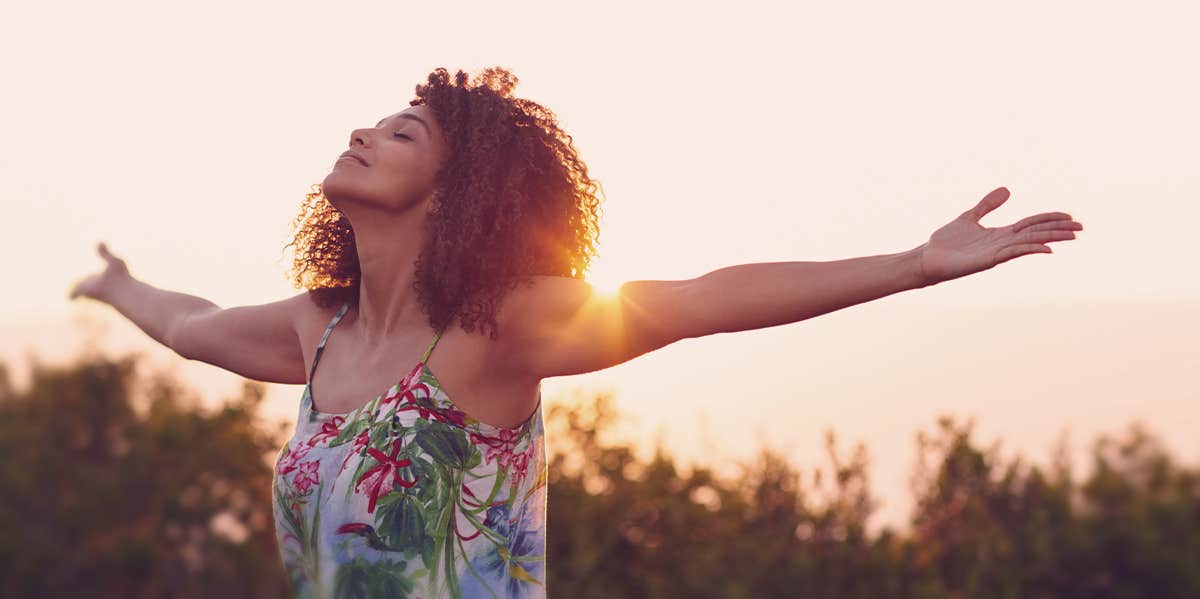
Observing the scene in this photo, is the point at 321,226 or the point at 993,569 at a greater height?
the point at 321,226

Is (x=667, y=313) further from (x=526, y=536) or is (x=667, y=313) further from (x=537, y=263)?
(x=526, y=536)

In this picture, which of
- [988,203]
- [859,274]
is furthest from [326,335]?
[988,203]

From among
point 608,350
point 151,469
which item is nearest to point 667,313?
point 608,350

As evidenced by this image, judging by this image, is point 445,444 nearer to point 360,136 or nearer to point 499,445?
point 499,445

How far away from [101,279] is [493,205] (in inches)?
80.5

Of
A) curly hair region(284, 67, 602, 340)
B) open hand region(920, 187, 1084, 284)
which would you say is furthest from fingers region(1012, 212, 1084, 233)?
curly hair region(284, 67, 602, 340)

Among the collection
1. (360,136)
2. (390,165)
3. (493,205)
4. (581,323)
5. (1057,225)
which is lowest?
(581,323)

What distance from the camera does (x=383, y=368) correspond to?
3295mm

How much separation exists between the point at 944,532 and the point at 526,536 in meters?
4.11

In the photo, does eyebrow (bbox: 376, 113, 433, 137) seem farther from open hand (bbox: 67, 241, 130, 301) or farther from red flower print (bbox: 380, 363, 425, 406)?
open hand (bbox: 67, 241, 130, 301)

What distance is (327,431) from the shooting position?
3.28 metres

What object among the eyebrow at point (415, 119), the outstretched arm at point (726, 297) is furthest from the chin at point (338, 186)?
the outstretched arm at point (726, 297)

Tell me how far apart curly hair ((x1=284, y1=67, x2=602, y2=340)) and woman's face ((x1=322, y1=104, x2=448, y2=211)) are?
0.13 ft

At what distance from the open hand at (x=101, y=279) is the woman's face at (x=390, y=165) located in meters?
1.65
